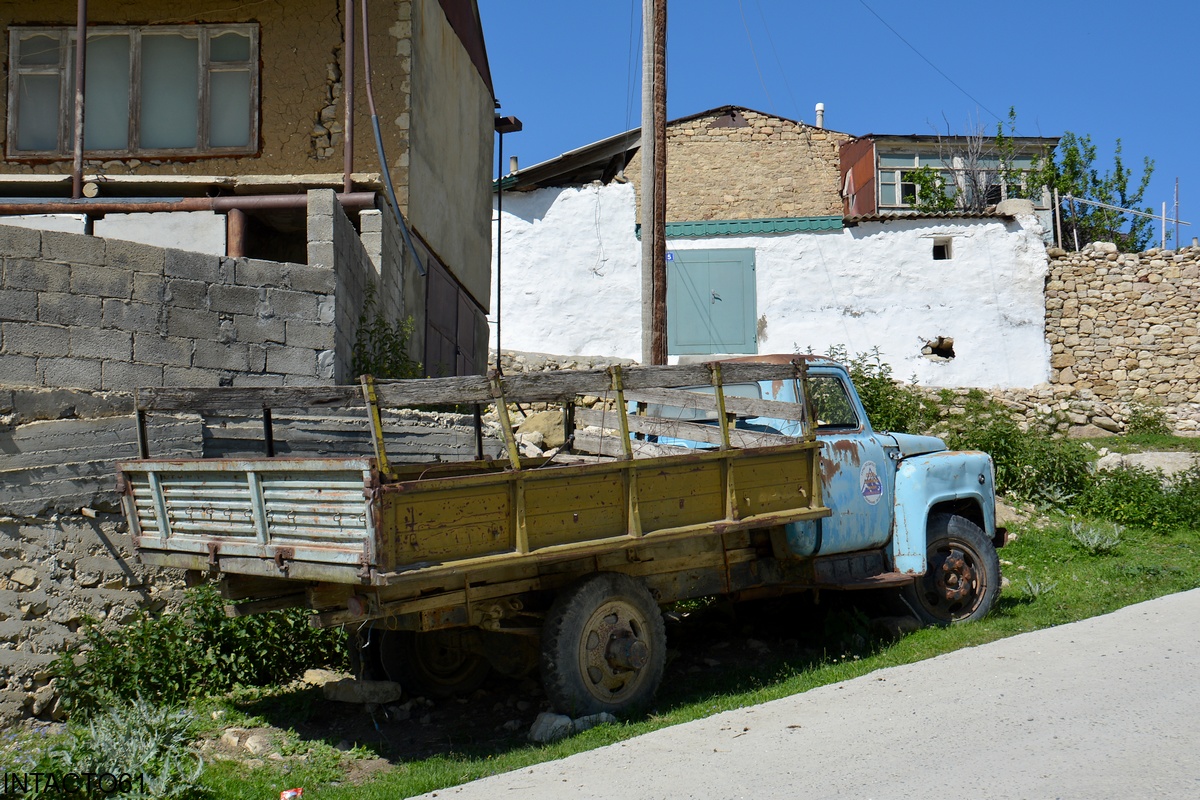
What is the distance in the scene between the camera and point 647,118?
11.2 metres

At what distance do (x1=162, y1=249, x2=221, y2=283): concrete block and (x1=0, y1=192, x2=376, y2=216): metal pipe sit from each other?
283 centimetres

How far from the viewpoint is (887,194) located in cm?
2422

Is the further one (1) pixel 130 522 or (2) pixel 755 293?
(2) pixel 755 293

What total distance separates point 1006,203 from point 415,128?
12303 millimetres

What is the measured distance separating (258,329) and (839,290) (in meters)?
13.4

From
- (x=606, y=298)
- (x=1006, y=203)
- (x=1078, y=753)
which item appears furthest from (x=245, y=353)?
(x=1006, y=203)

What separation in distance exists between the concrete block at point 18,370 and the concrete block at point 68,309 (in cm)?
31

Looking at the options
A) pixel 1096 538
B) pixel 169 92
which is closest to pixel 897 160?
pixel 1096 538

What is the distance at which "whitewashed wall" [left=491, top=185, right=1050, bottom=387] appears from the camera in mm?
19938

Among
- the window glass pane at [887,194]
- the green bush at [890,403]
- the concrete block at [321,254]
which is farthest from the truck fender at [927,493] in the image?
the window glass pane at [887,194]

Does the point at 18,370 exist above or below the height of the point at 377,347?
below

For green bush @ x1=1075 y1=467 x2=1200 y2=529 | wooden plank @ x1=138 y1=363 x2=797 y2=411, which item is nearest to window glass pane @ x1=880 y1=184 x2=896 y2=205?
green bush @ x1=1075 y1=467 x2=1200 y2=529

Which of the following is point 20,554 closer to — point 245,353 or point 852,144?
point 245,353

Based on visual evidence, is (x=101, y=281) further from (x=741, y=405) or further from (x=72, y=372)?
(x=741, y=405)
